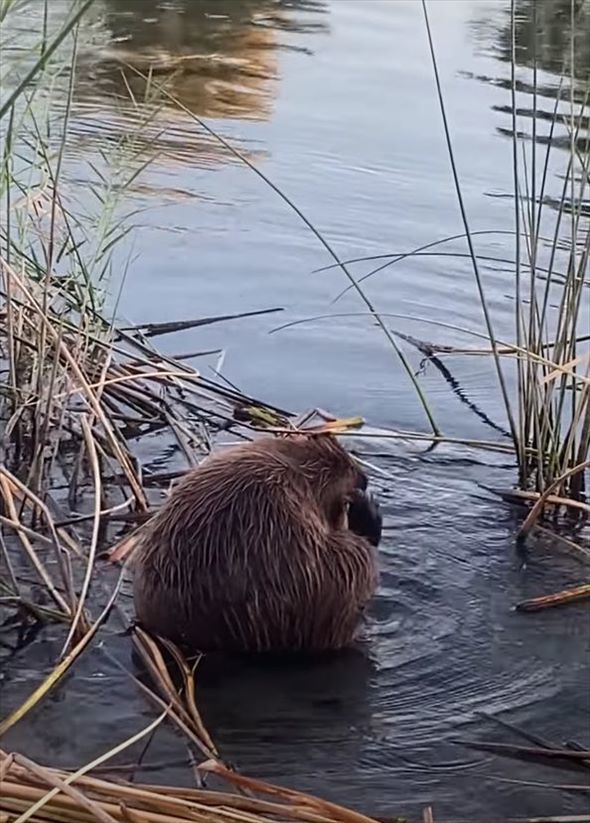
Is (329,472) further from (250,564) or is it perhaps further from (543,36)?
(543,36)

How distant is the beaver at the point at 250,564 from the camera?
2859 mm

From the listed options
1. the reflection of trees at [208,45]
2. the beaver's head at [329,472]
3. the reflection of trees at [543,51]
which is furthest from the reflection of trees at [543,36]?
the beaver's head at [329,472]

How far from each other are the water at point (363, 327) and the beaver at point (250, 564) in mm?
92

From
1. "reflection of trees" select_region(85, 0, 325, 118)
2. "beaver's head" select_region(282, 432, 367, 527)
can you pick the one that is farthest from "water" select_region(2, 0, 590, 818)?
"beaver's head" select_region(282, 432, 367, 527)

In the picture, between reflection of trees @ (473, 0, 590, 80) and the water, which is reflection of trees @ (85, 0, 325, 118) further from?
reflection of trees @ (473, 0, 590, 80)

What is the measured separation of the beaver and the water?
0.30 feet

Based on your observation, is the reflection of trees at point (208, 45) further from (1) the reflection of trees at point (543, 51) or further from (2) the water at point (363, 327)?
(1) the reflection of trees at point (543, 51)

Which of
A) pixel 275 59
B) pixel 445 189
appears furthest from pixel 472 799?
pixel 275 59

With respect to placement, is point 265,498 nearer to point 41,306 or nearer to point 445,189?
point 41,306

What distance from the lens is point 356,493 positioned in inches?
125

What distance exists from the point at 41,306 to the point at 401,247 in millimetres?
2786

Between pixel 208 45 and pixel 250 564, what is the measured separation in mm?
7546

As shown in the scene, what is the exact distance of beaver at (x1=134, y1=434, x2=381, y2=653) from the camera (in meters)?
2.86

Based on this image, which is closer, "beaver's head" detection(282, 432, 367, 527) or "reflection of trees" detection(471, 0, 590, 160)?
"beaver's head" detection(282, 432, 367, 527)
